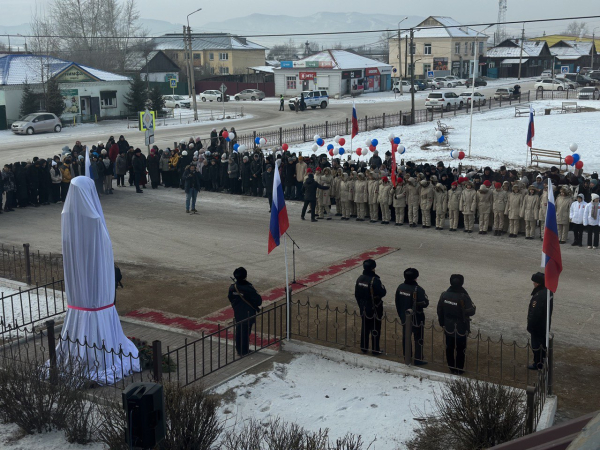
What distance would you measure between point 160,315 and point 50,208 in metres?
10.8

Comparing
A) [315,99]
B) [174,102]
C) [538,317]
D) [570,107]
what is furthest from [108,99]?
[538,317]

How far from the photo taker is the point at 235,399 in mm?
8961

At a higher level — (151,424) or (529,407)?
(151,424)

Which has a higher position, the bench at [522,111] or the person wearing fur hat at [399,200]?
the bench at [522,111]

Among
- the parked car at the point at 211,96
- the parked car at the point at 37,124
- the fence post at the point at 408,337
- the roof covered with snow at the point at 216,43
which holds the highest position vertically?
the roof covered with snow at the point at 216,43

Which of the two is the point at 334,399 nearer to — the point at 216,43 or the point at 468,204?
the point at 468,204

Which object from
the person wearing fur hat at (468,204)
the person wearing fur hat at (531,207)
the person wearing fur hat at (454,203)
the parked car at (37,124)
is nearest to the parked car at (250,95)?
the parked car at (37,124)

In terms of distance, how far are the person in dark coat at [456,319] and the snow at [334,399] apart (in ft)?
2.23

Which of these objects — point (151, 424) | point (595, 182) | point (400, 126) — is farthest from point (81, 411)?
point (400, 126)

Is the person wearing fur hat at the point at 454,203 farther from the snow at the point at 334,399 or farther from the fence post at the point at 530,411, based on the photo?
the fence post at the point at 530,411

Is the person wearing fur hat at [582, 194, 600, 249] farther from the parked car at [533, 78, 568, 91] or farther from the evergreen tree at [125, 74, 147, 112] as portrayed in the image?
the parked car at [533, 78, 568, 91]

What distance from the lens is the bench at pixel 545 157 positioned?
26.7 metres

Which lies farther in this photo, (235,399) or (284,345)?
(284,345)

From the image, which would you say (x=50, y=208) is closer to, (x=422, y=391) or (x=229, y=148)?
(x=229, y=148)
